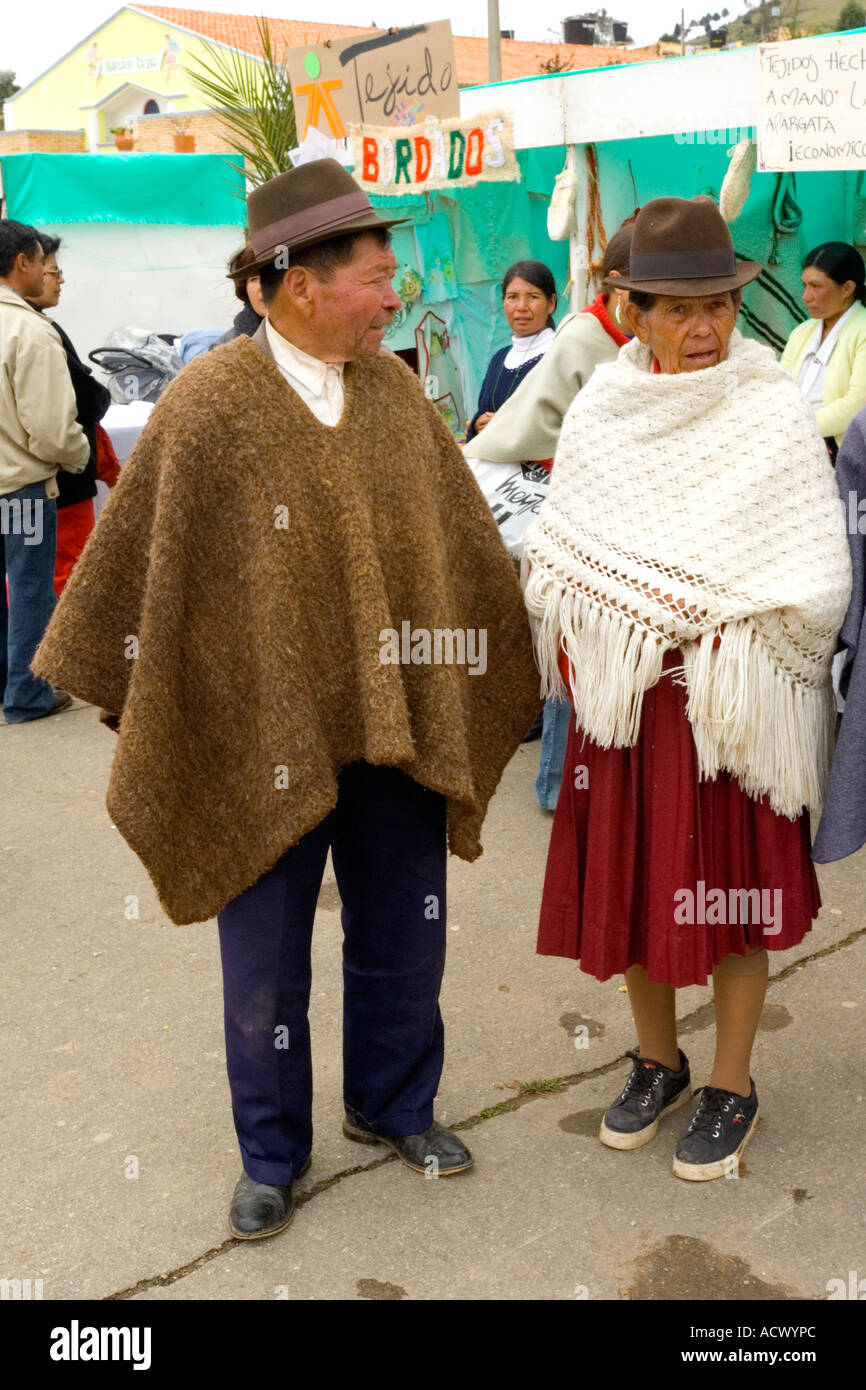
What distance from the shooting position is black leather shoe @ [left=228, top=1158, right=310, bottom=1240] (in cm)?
264

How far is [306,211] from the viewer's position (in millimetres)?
2381

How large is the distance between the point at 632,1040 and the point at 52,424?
377 cm

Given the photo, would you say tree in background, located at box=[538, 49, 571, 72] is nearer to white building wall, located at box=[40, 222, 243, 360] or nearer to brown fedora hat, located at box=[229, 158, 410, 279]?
white building wall, located at box=[40, 222, 243, 360]

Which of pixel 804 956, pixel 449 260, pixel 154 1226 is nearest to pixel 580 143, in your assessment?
pixel 449 260

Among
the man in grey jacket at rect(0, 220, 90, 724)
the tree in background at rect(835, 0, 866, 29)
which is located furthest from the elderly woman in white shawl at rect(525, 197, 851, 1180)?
the tree in background at rect(835, 0, 866, 29)

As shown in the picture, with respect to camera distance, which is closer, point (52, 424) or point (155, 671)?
point (155, 671)

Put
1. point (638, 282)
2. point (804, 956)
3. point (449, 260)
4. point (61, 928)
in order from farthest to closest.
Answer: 1. point (449, 260)
2. point (61, 928)
3. point (804, 956)
4. point (638, 282)

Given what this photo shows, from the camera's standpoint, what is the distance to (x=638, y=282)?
2.56 metres

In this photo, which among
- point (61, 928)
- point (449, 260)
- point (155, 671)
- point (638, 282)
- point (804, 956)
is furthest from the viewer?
point (449, 260)

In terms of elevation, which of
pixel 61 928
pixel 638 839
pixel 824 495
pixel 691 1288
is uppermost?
pixel 824 495

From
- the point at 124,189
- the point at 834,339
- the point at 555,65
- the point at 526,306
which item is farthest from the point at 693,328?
the point at 555,65

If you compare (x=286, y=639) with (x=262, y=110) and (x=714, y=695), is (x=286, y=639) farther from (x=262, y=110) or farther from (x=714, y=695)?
(x=262, y=110)

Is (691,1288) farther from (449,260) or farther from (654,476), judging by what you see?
(449,260)

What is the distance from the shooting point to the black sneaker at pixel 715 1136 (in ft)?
9.12
